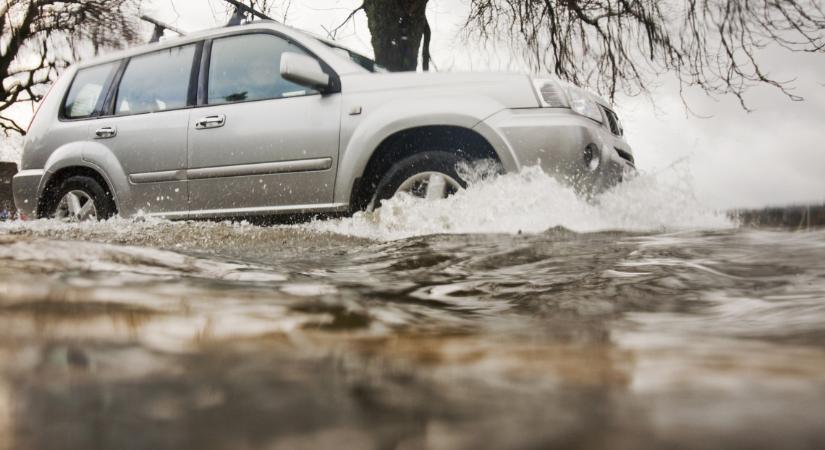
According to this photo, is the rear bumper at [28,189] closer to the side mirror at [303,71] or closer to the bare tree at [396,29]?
the side mirror at [303,71]

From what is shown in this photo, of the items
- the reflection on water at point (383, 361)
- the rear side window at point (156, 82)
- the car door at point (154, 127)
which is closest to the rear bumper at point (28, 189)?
the car door at point (154, 127)

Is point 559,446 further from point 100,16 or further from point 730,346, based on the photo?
point 100,16

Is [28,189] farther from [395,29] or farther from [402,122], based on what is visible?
[395,29]

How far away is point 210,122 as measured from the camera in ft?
14.8

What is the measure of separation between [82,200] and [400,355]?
210 inches

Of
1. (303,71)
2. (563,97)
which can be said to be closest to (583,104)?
(563,97)

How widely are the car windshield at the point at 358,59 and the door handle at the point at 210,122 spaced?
91 cm

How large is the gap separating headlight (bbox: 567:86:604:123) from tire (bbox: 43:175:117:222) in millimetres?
3626

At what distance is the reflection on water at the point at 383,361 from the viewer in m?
0.52

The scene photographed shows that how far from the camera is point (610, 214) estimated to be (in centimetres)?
388

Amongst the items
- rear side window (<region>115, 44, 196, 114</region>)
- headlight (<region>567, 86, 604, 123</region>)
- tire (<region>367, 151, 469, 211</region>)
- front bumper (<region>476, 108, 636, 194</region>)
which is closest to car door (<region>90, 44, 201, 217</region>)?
rear side window (<region>115, 44, 196, 114</region>)

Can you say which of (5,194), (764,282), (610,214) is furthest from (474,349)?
(5,194)

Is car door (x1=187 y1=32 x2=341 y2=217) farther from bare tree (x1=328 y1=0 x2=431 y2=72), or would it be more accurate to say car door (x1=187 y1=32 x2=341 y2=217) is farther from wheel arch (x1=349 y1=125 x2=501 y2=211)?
bare tree (x1=328 y1=0 x2=431 y2=72)

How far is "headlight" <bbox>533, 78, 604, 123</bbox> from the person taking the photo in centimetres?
373
